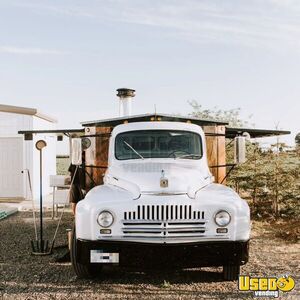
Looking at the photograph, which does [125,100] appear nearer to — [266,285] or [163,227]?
[163,227]

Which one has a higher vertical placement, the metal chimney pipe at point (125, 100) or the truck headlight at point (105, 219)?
the metal chimney pipe at point (125, 100)

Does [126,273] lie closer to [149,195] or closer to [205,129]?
[149,195]

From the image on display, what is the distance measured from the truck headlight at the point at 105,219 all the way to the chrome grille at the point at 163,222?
0.49 feet

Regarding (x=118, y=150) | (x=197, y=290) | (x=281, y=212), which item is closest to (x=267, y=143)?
(x=281, y=212)

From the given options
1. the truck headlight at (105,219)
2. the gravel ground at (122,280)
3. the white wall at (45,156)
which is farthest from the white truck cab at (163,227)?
the white wall at (45,156)

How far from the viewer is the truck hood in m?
5.39

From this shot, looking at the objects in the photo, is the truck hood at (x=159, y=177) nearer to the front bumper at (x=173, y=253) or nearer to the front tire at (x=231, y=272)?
the front bumper at (x=173, y=253)

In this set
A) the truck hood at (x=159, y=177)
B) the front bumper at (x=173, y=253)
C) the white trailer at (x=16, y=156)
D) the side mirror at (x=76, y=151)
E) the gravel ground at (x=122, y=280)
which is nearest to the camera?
the front bumper at (x=173, y=253)

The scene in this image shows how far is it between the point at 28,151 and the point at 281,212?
8.72 m

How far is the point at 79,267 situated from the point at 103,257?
74cm

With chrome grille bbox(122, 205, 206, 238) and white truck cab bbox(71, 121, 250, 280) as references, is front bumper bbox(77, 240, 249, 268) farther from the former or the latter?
chrome grille bbox(122, 205, 206, 238)

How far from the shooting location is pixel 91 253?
5133 millimetres

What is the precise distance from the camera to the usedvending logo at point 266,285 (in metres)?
5.35

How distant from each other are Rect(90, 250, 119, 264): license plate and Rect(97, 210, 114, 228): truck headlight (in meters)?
0.31
